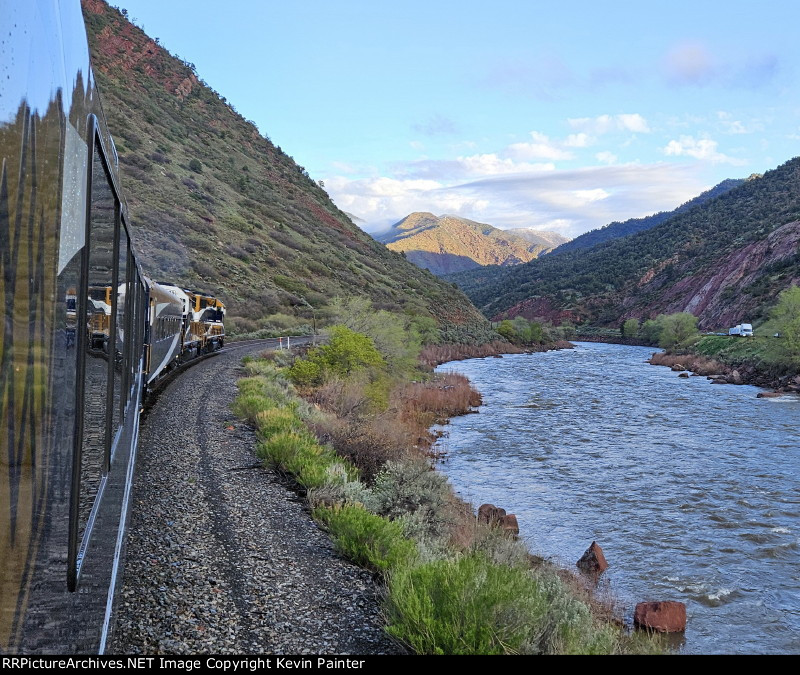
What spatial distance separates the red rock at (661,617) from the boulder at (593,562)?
1.72 meters

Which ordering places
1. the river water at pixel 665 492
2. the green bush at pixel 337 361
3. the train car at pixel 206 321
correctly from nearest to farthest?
the river water at pixel 665 492
the green bush at pixel 337 361
the train car at pixel 206 321

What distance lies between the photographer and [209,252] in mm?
51094

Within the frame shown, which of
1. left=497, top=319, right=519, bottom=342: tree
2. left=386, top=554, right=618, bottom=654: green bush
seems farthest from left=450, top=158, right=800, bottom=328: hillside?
left=386, top=554, right=618, bottom=654: green bush

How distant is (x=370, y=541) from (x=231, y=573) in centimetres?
166

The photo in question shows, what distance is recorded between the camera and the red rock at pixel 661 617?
30.4 feet

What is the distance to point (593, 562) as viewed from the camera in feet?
37.3

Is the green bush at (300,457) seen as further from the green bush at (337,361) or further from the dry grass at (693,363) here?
the dry grass at (693,363)

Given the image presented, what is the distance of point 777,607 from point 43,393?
11.8 m

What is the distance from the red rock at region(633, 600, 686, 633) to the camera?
365 inches

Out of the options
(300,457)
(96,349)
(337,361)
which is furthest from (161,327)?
(96,349)

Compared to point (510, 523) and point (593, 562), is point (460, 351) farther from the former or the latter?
point (593, 562)

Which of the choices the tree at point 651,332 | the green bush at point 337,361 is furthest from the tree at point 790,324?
the tree at point 651,332

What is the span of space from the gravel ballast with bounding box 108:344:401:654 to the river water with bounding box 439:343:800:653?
538 cm

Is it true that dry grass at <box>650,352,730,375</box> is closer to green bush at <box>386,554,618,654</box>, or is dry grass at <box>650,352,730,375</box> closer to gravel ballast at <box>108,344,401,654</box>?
gravel ballast at <box>108,344,401,654</box>
